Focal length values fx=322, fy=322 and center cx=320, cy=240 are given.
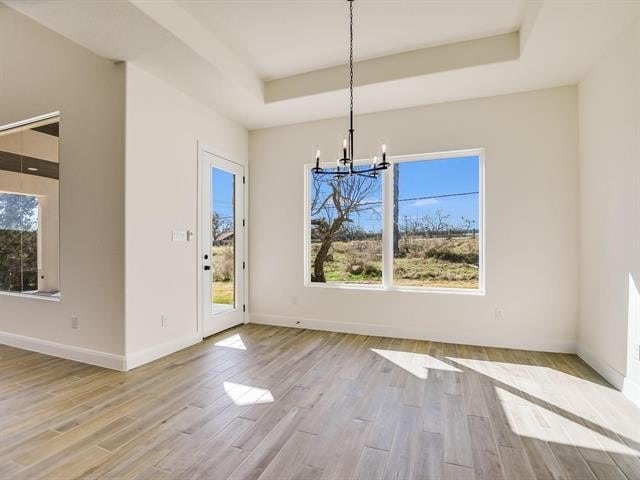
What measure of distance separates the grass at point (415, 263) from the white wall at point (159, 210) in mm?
2034

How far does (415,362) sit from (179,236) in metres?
3.01

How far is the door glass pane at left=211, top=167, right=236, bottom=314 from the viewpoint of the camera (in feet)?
14.5

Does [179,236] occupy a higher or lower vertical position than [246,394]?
higher

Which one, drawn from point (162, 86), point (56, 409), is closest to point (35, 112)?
point (162, 86)

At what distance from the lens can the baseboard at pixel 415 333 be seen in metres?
3.75

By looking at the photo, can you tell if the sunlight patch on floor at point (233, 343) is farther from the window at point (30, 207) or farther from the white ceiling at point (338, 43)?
the white ceiling at point (338, 43)

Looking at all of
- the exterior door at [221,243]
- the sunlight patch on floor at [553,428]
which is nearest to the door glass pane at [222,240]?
the exterior door at [221,243]

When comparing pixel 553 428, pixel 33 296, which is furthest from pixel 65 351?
pixel 553 428

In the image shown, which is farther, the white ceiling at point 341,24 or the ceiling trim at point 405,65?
the ceiling trim at point 405,65

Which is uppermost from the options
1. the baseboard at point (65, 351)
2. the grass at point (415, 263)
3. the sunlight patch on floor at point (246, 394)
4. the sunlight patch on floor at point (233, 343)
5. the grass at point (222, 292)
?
the grass at point (415, 263)

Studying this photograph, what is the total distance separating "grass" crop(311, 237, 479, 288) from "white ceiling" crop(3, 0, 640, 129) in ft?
6.08

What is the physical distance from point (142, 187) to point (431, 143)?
3.48m

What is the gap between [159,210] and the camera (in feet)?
11.6

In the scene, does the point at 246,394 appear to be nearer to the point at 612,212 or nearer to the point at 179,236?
the point at 179,236
